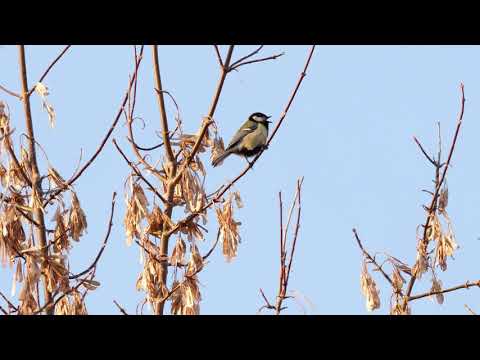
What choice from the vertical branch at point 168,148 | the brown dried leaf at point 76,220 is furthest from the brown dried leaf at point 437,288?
the brown dried leaf at point 76,220

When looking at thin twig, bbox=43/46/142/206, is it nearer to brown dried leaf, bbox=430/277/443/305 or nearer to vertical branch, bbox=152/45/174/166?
vertical branch, bbox=152/45/174/166

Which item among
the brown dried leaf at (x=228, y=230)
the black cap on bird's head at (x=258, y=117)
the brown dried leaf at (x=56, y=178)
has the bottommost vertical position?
the brown dried leaf at (x=228, y=230)

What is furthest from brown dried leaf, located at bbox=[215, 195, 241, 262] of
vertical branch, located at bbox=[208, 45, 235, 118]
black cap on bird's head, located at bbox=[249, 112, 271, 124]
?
black cap on bird's head, located at bbox=[249, 112, 271, 124]

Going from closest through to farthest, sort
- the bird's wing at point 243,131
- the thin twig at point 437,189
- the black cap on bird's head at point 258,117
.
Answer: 1. the thin twig at point 437,189
2. the bird's wing at point 243,131
3. the black cap on bird's head at point 258,117

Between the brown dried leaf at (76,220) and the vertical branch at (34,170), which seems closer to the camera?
the vertical branch at (34,170)

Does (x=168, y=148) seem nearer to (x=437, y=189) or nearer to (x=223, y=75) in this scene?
(x=223, y=75)

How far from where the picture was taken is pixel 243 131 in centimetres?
839

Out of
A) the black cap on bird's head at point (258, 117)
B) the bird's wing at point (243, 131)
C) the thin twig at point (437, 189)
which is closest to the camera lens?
the thin twig at point (437, 189)

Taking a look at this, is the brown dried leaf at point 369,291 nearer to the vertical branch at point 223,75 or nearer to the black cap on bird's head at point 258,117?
the vertical branch at point 223,75

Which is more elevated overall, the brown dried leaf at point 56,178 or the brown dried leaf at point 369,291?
the brown dried leaf at point 56,178

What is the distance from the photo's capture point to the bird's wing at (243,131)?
805 centimetres

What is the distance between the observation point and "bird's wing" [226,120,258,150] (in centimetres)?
805

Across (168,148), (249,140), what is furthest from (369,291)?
(249,140)
